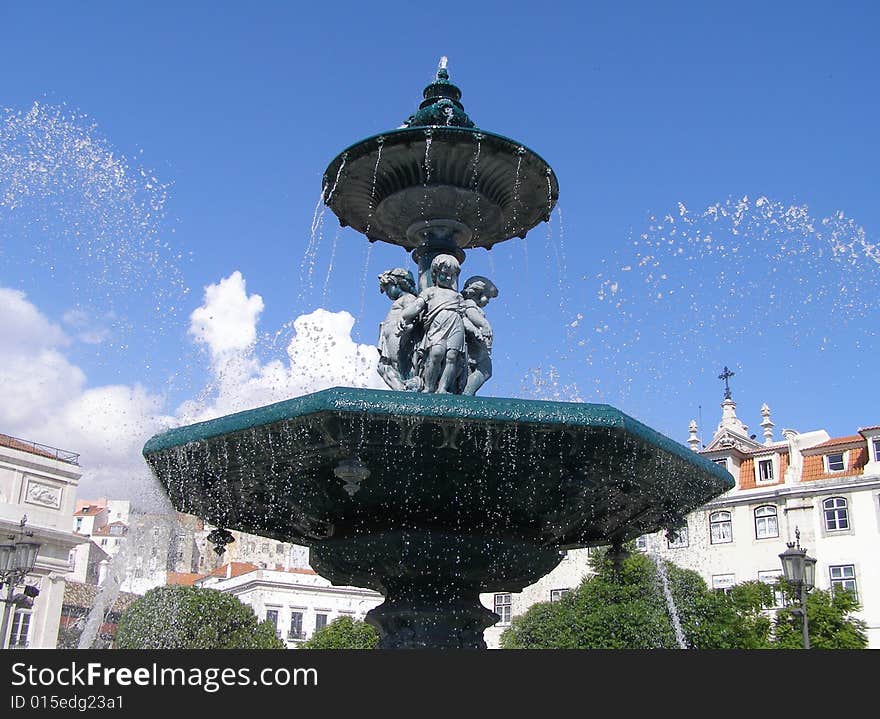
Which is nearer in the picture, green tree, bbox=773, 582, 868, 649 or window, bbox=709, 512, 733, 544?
green tree, bbox=773, 582, 868, 649

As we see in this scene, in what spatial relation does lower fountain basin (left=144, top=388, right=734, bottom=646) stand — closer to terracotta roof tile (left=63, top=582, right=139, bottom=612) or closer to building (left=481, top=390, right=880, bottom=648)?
building (left=481, top=390, right=880, bottom=648)

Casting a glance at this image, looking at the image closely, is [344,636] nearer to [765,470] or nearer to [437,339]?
[765,470]

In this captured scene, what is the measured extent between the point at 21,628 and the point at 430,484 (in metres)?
42.3

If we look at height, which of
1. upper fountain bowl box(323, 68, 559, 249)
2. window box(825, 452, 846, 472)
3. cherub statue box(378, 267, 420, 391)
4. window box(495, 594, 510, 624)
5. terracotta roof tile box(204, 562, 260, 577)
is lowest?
cherub statue box(378, 267, 420, 391)

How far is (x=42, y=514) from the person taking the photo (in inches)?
1766

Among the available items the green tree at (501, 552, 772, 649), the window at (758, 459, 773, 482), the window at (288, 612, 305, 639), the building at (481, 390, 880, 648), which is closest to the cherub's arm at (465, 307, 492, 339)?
the green tree at (501, 552, 772, 649)

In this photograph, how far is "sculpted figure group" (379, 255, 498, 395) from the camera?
7461mm

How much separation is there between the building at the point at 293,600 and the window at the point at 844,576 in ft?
104

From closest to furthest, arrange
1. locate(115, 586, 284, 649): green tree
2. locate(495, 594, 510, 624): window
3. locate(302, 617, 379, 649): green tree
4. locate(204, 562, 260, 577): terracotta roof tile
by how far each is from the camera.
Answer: locate(115, 586, 284, 649): green tree → locate(302, 617, 379, 649): green tree → locate(495, 594, 510, 624): window → locate(204, 562, 260, 577): terracotta roof tile

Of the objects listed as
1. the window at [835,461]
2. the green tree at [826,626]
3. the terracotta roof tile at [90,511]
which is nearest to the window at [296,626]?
the window at [835,461]

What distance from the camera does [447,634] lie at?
7117 mm

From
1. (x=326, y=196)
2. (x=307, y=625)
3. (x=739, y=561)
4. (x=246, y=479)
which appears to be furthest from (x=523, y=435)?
(x=307, y=625)

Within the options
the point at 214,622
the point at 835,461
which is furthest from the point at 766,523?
the point at 214,622

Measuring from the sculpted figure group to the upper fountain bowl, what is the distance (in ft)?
2.47
